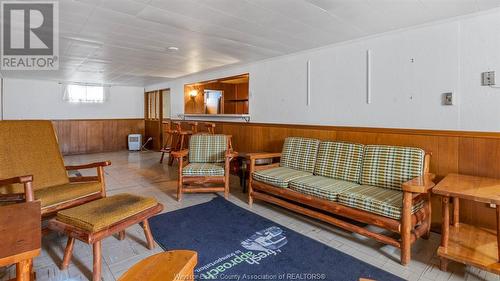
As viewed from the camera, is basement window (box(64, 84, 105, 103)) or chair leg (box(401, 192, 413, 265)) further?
basement window (box(64, 84, 105, 103))

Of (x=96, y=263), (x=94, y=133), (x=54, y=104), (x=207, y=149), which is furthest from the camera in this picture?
(x=94, y=133)

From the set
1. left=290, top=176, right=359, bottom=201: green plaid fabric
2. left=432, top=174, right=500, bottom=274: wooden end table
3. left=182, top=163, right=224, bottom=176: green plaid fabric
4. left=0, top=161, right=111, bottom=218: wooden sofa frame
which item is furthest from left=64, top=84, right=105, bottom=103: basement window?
left=432, top=174, right=500, bottom=274: wooden end table

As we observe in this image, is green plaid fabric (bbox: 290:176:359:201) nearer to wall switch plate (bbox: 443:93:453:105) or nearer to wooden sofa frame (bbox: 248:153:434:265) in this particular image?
wooden sofa frame (bbox: 248:153:434:265)

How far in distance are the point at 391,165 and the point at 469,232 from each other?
77cm

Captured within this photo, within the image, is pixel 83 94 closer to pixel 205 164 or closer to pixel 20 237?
pixel 205 164

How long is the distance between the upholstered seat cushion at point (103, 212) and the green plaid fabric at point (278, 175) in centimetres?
131

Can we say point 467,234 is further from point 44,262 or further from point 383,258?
point 44,262

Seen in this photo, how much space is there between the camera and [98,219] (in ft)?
5.84

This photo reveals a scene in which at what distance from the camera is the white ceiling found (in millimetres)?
2256

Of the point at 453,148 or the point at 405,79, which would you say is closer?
the point at 453,148

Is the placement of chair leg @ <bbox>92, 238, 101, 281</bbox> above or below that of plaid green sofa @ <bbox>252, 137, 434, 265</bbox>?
below

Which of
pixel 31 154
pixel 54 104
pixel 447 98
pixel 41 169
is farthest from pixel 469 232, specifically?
pixel 54 104

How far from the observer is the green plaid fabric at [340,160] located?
2840 millimetres

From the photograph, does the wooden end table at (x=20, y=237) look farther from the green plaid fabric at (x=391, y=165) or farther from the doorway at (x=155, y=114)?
the doorway at (x=155, y=114)
